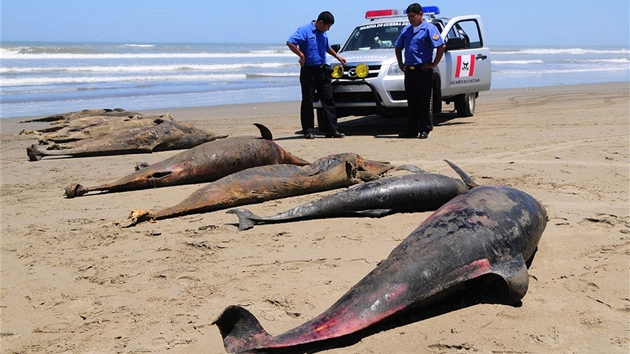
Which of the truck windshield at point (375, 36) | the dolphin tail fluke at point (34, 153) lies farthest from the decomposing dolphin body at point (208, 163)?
the truck windshield at point (375, 36)

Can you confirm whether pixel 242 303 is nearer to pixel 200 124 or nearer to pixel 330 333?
pixel 330 333

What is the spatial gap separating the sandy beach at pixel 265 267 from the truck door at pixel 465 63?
397 cm

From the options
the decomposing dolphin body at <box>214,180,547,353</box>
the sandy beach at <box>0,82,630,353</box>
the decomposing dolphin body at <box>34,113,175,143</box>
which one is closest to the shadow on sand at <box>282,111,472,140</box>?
the decomposing dolphin body at <box>34,113,175,143</box>

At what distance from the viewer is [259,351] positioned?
329cm

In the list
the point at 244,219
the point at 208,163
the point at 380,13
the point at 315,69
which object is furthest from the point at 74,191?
the point at 380,13

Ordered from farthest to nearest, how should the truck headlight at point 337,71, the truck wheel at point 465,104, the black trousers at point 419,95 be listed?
the truck wheel at point 465,104
the truck headlight at point 337,71
the black trousers at point 419,95

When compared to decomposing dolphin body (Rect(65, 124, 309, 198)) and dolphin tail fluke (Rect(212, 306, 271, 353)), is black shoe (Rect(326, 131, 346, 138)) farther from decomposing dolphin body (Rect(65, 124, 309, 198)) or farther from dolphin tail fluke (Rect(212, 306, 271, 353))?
dolphin tail fluke (Rect(212, 306, 271, 353))

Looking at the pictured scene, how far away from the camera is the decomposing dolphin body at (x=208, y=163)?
7723 mm

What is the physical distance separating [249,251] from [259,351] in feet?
6.73

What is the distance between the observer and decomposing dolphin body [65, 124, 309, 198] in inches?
304

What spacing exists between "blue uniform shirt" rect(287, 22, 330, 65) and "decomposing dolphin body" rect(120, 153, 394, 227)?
171 inches

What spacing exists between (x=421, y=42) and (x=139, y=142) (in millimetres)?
4919

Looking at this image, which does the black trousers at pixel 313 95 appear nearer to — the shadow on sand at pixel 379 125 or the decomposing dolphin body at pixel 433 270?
the shadow on sand at pixel 379 125

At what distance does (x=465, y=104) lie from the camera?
1478 centimetres
